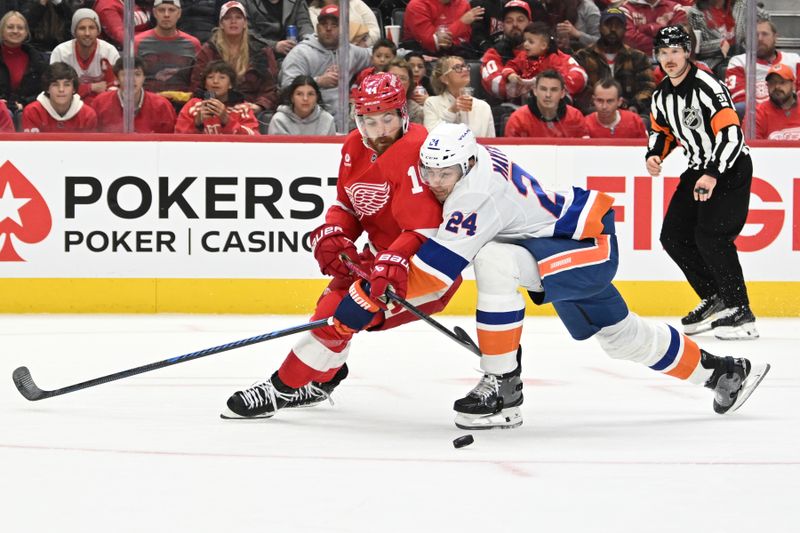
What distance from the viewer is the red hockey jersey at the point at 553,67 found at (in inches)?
251

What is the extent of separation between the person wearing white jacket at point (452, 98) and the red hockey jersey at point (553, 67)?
0.68 ft

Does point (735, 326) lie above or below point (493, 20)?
below

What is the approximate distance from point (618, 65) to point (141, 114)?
236cm

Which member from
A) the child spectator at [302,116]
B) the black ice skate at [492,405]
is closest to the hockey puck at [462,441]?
the black ice skate at [492,405]

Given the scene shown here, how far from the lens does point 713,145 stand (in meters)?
5.50

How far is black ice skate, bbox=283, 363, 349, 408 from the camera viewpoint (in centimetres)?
351

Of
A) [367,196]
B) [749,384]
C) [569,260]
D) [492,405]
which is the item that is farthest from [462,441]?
[749,384]

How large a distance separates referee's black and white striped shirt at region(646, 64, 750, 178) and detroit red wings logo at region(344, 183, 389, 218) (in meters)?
2.43

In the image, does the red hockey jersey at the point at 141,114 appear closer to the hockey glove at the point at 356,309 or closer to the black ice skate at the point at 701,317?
the black ice skate at the point at 701,317

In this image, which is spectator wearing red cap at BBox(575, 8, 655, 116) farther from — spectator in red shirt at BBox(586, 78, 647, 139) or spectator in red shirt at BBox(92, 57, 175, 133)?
spectator in red shirt at BBox(92, 57, 175, 133)

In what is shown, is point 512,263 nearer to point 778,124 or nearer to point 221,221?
point 221,221

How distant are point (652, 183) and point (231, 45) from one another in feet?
7.13

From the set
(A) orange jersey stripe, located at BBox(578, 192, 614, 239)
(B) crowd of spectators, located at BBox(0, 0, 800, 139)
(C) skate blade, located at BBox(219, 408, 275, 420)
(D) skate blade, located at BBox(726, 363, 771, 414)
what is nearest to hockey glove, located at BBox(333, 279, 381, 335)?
(C) skate blade, located at BBox(219, 408, 275, 420)

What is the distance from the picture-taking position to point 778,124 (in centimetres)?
641
